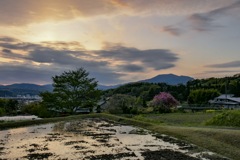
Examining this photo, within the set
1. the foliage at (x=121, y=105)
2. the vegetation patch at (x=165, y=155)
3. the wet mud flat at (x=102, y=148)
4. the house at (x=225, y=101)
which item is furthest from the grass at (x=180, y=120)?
the house at (x=225, y=101)

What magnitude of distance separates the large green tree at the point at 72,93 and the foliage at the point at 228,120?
20188mm

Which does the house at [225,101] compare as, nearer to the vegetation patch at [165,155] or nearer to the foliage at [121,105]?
the foliage at [121,105]

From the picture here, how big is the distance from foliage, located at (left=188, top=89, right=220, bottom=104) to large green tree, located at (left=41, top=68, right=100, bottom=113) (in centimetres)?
3166

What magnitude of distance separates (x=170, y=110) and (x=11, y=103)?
124 feet

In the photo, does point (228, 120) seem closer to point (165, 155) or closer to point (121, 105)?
point (165, 155)

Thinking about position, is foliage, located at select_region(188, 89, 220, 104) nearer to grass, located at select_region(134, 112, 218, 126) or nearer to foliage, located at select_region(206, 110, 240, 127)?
grass, located at select_region(134, 112, 218, 126)

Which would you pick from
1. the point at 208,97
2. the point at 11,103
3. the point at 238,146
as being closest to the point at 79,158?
the point at 238,146

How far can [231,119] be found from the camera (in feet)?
62.5

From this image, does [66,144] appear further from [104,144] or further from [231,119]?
[231,119]

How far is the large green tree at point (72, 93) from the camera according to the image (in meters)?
35.8

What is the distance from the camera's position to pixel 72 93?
3675 cm

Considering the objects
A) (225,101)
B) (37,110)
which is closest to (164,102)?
(37,110)

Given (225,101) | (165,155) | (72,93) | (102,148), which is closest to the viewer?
(165,155)

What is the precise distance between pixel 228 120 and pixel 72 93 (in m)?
22.4
